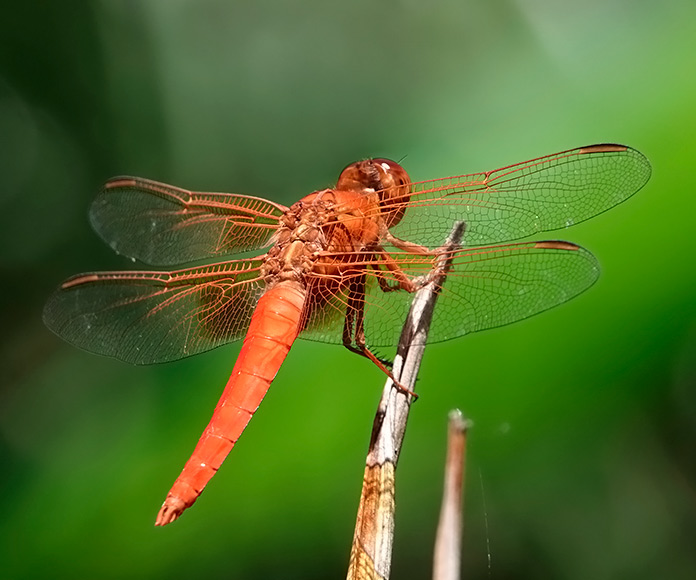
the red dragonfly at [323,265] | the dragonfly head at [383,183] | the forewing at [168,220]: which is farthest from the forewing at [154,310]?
the dragonfly head at [383,183]

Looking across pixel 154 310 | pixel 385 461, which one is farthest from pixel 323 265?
pixel 385 461

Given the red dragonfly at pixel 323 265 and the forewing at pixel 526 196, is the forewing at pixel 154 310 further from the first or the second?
the forewing at pixel 526 196

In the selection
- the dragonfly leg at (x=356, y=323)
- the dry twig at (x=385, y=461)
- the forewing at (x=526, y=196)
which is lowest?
the dry twig at (x=385, y=461)

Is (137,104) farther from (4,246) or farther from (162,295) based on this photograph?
(162,295)

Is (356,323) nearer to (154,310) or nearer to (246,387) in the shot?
(246,387)

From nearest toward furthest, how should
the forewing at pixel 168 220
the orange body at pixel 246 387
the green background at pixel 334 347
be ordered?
the orange body at pixel 246 387 < the green background at pixel 334 347 < the forewing at pixel 168 220

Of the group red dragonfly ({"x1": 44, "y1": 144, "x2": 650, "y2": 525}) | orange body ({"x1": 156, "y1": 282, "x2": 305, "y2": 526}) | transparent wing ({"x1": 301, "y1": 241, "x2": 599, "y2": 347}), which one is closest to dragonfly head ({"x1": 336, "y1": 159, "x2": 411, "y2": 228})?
red dragonfly ({"x1": 44, "y1": 144, "x2": 650, "y2": 525})

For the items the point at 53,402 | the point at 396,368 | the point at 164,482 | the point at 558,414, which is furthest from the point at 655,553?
the point at 53,402

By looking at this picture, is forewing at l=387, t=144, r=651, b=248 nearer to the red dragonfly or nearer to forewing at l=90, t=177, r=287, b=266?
the red dragonfly
